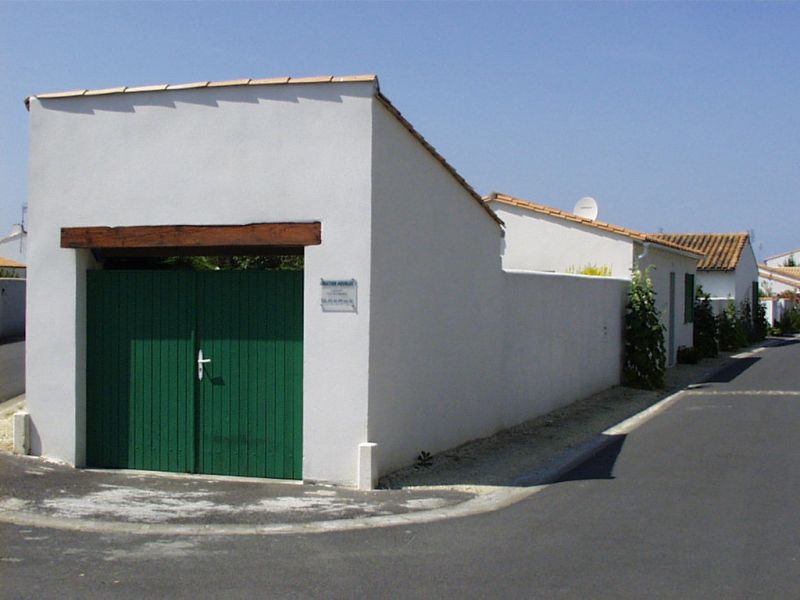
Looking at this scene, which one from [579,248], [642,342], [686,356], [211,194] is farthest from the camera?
[686,356]

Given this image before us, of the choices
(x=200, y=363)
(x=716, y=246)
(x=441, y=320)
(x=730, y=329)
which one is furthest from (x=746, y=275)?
(x=200, y=363)

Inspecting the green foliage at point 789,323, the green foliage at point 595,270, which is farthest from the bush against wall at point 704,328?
the green foliage at point 789,323

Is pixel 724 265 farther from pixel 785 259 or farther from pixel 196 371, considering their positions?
pixel 785 259

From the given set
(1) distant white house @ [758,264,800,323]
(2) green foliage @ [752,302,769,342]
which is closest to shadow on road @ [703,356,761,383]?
(2) green foliage @ [752,302,769,342]

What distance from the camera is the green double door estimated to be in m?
8.91

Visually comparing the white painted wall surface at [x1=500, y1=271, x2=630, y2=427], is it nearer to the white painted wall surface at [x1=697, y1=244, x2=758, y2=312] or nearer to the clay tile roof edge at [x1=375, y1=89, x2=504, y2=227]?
the clay tile roof edge at [x1=375, y1=89, x2=504, y2=227]

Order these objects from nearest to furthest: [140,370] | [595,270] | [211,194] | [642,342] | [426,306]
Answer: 1. [211,194]
2. [140,370]
3. [426,306]
4. [642,342]
5. [595,270]

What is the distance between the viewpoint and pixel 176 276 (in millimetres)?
9266

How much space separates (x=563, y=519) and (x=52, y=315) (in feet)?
18.5

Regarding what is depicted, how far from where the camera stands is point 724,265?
112ft

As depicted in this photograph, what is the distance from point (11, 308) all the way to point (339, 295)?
2224 cm

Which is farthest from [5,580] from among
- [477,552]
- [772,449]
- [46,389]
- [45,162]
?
[772,449]

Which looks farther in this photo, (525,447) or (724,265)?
(724,265)

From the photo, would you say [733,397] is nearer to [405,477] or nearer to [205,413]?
[405,477]
